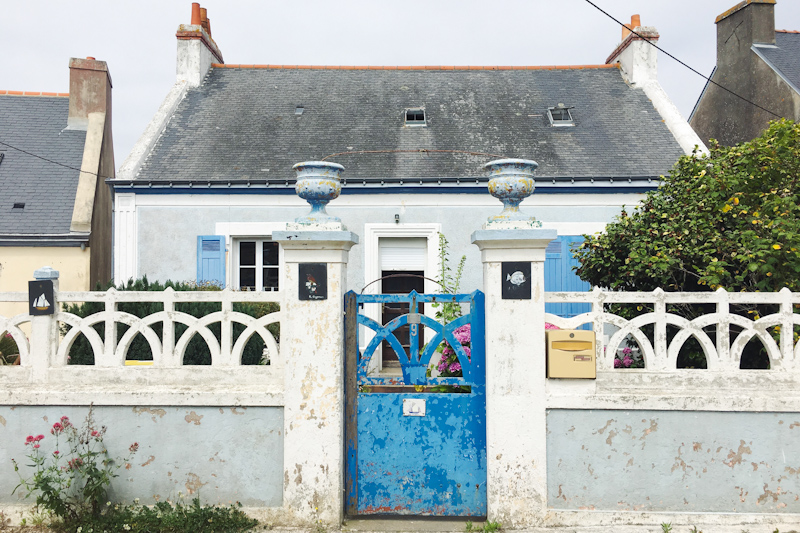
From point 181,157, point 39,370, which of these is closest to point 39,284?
point 39,370

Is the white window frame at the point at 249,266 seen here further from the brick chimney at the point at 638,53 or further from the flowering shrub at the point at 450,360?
the brick chimney at the point at 638,53

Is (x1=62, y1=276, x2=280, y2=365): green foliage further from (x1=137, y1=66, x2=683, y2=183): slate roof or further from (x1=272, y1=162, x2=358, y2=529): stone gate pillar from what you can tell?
(x1=137, y1=66, x2=683, y2=183): slate roof

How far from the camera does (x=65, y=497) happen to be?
4062 mm

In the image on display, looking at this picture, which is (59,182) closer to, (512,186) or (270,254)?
(270,254)

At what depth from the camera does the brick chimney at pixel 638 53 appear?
1161cm

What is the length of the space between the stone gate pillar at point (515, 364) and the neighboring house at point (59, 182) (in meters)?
9.66

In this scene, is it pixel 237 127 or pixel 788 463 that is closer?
pixel 788 463

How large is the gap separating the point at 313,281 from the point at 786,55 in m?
14.1

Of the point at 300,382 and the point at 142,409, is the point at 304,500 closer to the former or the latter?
the point at 300,382

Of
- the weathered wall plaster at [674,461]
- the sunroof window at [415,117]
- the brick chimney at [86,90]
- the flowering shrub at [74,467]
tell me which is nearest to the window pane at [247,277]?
the sunroof window at [415,117]

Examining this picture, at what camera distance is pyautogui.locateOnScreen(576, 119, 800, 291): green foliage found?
481cm

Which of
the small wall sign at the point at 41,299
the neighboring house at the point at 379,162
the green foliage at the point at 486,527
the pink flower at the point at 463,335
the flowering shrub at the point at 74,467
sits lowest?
the green foliage at the point at 486,527

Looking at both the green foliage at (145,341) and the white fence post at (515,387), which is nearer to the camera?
the white fence post at (515,387)

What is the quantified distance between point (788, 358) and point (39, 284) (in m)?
5.48
